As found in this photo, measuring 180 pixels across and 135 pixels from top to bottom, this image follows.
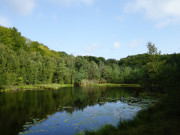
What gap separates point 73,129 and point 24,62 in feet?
104

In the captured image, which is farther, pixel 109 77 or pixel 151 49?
pixel 109 77

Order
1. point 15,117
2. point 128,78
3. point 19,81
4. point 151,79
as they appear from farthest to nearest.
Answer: point 128,78, point 19,81, point 151,79, point 15,117

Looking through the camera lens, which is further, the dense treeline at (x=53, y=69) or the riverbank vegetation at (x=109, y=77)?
the dense treeline at (x=53, y=69)

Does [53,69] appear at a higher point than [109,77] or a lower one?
higher

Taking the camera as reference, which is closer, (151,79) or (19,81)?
(151,79)

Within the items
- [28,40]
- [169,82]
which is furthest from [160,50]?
[28,40]

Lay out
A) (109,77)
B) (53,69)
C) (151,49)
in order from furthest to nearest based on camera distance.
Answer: (109,77) → (53,69) → (151,49)

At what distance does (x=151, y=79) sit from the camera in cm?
2392

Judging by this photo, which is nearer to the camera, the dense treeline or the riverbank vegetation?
the riverbank vegetation

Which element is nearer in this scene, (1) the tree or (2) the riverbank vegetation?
(2) the riverbank vegetation

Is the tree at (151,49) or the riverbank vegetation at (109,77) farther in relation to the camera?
the tree at (151,49)

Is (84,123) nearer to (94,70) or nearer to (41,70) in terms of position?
(41,70)

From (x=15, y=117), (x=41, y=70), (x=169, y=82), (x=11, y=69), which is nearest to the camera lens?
(x=169, y=82)

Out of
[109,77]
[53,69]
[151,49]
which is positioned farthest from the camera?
[109,77]
